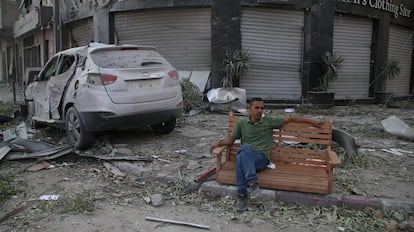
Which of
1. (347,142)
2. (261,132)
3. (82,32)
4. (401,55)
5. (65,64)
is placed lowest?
(347,142)

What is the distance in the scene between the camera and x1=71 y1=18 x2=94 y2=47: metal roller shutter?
14.8 m

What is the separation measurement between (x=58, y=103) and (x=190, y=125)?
2.84m

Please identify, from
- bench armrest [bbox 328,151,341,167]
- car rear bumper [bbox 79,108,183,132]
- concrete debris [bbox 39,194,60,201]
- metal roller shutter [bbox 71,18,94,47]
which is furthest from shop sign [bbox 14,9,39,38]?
bench armrest [bbox 328,151,341,167]

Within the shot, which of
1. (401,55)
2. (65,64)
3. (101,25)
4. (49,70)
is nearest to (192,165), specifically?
(65,64)

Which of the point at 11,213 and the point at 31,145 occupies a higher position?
the point at 31,145

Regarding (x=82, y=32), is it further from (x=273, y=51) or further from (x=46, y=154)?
(x=46, y=154)

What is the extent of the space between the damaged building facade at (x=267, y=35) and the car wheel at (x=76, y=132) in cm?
613

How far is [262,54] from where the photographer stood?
489 inches

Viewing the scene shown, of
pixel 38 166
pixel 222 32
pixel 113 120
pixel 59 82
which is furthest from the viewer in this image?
pixel 222 32

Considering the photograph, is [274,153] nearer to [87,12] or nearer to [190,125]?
[190,125]

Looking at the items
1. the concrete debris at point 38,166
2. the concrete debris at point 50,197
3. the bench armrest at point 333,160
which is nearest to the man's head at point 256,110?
the bench armrest at point 333,160

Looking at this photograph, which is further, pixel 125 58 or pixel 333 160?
pixel 125 58

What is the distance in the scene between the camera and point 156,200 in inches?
175

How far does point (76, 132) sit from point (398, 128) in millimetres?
5788
